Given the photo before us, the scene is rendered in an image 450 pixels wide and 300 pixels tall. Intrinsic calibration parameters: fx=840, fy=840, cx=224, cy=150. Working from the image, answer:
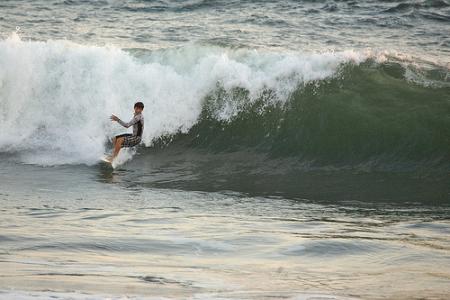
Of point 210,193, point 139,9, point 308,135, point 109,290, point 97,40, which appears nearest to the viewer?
point 109,290

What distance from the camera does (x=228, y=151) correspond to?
13.1 meters

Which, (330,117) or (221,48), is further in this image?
(221,48)

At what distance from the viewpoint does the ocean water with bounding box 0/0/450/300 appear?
6625 millimetres

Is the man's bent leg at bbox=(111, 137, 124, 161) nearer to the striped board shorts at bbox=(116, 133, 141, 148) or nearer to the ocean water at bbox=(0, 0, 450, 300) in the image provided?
the striped board shorts at bbox=(116, 133, 141, 148)

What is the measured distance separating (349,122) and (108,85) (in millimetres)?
4401

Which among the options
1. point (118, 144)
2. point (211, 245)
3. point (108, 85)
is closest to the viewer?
point (211, 245)

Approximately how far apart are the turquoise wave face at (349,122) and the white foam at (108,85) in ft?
0.67

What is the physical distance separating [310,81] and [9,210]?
6.40m

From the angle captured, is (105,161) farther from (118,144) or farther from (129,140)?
(129,140)

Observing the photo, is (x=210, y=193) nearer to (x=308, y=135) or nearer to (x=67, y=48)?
(x=308, y=135)

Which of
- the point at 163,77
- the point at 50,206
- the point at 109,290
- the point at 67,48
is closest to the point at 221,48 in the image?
the point at 163,77

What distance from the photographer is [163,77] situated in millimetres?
14836

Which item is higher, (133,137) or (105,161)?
(133,137)

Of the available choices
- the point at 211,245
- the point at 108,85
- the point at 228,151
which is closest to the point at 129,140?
the point at 228,151
